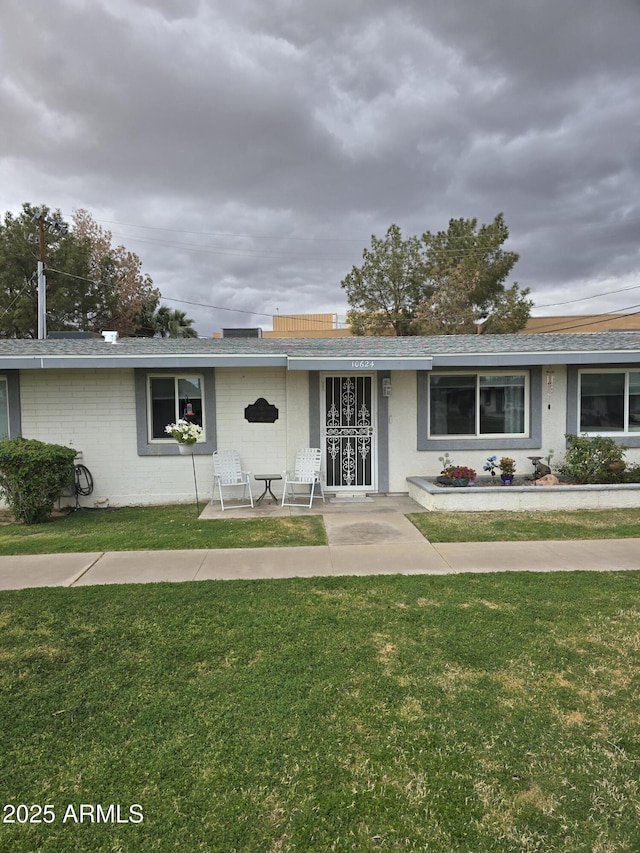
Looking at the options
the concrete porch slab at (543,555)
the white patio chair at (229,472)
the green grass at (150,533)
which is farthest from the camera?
the white patio chair at (229,472)

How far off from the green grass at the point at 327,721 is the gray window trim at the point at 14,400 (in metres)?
5.47

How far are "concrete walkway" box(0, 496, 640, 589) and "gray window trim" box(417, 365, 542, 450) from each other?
3.22 m

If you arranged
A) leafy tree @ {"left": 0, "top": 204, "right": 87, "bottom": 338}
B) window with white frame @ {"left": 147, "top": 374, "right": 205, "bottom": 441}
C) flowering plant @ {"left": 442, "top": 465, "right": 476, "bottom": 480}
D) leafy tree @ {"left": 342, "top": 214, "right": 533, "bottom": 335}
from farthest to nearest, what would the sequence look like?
leafy tree @ {"left": 342, "top": 214, "right": 533, "bottom": 335}
leafy tree @ {"left": 0, "top": 204, "right": 87, "bottom": 338}
window with white frame @ {"left": 147, "top": 374, "right": 205, "bottom": 441}
flowering plant @ {"left": 442, "top": 465, "right": 476, "bottom": 480}

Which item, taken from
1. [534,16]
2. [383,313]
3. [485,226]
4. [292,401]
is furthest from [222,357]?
[485,226]

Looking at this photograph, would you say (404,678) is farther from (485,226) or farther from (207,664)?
(485,226)

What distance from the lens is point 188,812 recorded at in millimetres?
2172

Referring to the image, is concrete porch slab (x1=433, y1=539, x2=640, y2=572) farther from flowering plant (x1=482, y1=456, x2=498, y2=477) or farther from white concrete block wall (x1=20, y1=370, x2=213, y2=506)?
white concrete block wall (x1=20, y1=370, x2=213, y2=506)

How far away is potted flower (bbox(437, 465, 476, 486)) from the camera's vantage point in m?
8.56

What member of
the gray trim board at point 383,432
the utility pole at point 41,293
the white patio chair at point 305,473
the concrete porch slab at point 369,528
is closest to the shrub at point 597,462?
the gray trim board at point 383,432

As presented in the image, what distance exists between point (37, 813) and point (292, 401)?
751cm

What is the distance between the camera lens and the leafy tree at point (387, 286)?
92.1 ft

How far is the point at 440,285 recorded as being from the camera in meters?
27.6

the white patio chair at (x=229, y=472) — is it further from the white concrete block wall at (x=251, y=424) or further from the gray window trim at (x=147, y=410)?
the gray window trim at (x=147, y=410)

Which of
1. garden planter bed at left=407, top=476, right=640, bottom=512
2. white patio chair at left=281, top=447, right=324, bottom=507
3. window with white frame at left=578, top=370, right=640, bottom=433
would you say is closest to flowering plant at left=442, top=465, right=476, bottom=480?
garden planter bed at left=407, top=476, right=640, bottom=512
